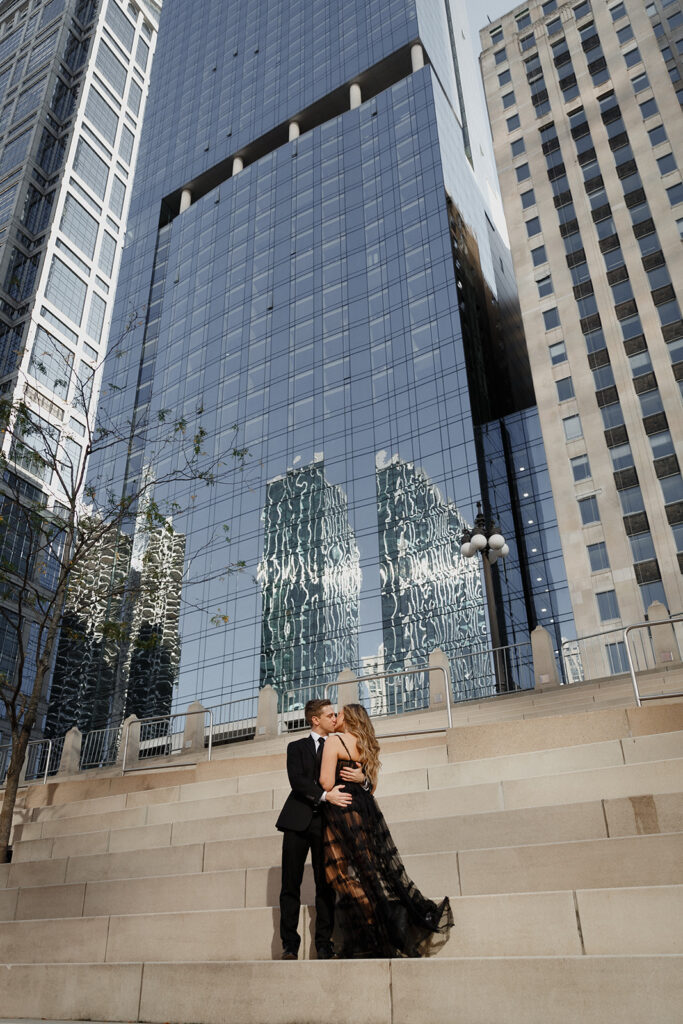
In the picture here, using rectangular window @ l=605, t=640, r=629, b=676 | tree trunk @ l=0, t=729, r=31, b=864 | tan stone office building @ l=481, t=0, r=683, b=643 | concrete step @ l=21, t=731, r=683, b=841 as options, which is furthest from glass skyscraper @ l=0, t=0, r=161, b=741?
concrete step @ l=21, t=731, r=683, b=841

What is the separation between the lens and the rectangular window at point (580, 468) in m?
47.2

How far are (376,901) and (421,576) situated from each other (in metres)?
46.5

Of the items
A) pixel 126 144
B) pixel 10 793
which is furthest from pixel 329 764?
pixel 126 144

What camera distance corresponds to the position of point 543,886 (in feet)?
21.3

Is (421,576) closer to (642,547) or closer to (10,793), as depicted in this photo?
(642,547)

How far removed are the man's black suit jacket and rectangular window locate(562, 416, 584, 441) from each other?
4453cm

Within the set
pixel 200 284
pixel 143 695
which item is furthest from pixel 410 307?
pixel 143 695

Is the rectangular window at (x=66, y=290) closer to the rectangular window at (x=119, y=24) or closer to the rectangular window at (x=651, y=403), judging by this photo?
the rectangular window at (x=119, y=24)

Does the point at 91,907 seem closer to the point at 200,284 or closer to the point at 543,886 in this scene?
the point at 543,886

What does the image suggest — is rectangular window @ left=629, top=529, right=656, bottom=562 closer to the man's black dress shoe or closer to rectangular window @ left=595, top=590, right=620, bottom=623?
rectangular window @ left=595, top=590, right=620, bottom=623

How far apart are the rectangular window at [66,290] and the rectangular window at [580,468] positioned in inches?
2882

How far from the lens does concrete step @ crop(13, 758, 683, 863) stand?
A: 7.80 metres

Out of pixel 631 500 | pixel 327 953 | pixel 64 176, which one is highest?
pixel 64 176

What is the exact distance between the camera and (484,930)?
6020 millimetres
